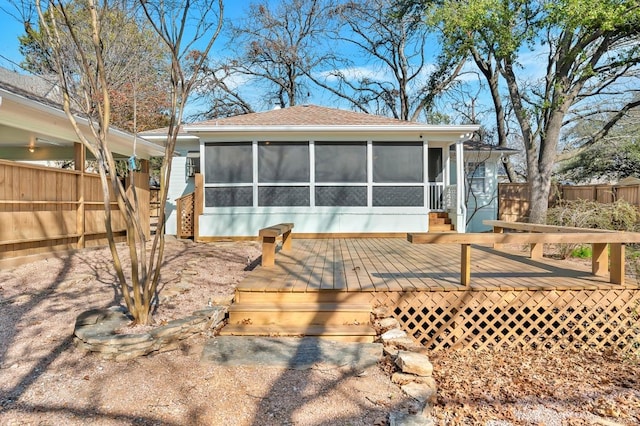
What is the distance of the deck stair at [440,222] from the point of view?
9.69 metres

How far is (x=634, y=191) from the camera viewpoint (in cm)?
978

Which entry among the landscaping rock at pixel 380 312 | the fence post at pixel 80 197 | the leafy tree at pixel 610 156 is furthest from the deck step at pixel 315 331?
the leafy tree at pixel 610 156

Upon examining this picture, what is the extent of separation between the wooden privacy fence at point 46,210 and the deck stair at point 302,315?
4.22 metres

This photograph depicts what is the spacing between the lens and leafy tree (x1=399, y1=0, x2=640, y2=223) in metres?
8.85

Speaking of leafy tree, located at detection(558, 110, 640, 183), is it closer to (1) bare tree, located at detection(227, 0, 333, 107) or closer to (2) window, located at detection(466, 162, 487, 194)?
(2) window, located at detection(466, 162, 487, 194)

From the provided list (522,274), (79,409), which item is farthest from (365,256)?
(79,409)

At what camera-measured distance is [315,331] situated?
338cm

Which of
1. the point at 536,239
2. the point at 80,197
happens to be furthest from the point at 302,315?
the point at 80,197

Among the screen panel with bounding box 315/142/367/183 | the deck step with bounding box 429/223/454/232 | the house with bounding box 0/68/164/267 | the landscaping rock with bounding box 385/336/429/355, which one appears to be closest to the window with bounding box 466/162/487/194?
the deck step with bounding box 429/223/454/232

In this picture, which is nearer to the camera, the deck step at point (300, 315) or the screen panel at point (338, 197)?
the deck step at point (300, 315)

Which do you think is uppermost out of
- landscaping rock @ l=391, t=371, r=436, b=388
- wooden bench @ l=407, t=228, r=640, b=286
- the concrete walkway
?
wooden bench @ l=407, t=228, r=640, b=286

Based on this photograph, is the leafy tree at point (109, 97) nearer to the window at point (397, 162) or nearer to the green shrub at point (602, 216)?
the window at point (397, 162)

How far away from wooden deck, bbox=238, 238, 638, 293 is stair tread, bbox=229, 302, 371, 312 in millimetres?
147

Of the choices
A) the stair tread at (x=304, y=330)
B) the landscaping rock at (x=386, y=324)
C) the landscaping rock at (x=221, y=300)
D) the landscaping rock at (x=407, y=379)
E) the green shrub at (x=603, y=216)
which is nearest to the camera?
the landscaping rock at (x=407, y=379)
